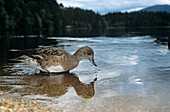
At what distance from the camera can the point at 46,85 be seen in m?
6.66

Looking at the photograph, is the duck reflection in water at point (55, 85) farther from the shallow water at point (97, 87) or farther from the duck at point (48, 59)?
the duck at point (48, 59)

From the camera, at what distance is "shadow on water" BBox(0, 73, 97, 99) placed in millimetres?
5879

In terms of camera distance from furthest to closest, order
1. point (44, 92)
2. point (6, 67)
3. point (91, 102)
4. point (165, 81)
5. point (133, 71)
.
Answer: point (6, 67) → point (133, 71) → point (165, 81) → point (44, 92) → point (91, 102)

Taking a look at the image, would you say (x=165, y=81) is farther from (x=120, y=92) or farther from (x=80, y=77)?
(x=80, y=77)

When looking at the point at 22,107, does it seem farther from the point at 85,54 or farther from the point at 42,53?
the point at 85,54

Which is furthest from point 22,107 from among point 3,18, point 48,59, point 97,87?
point 3,18

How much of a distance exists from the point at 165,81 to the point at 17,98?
4709 mm

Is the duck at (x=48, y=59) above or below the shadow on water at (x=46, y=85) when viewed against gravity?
above

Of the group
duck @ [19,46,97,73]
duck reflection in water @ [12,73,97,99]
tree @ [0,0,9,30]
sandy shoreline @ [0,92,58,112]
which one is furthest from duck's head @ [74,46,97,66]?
tree @ [0,0,9,30]

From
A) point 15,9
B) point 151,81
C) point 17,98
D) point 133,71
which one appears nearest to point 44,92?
point 17,98

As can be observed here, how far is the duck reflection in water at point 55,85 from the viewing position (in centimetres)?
588

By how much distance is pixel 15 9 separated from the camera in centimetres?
7525

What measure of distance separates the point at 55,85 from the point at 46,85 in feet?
0.93

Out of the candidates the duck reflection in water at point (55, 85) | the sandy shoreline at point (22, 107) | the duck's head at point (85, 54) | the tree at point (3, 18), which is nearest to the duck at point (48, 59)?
the duck reflection in water at point (55, 85)
